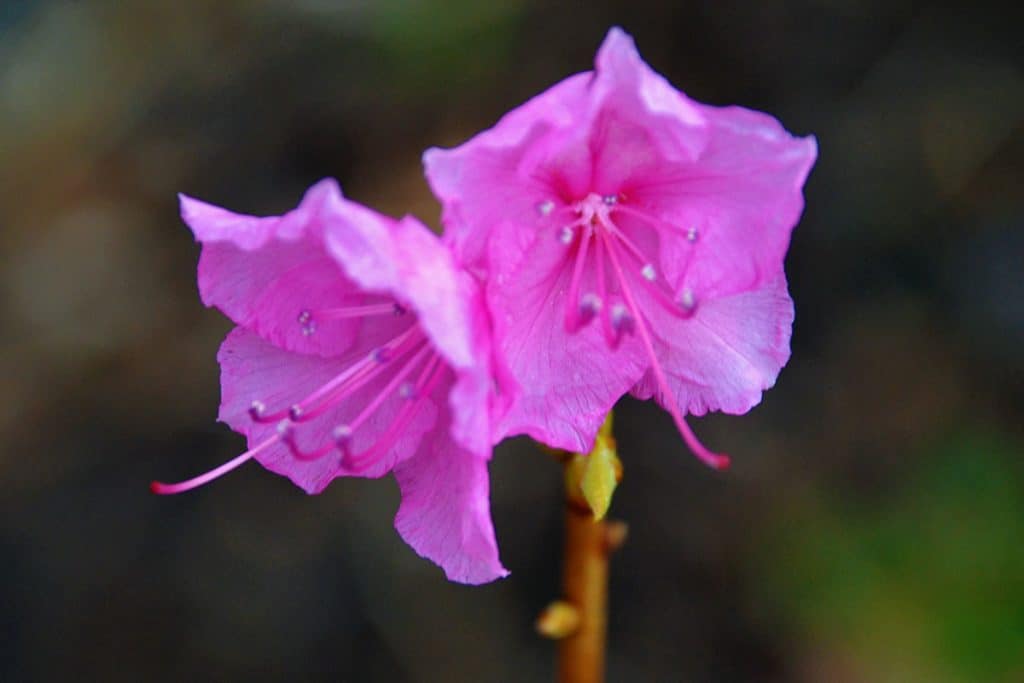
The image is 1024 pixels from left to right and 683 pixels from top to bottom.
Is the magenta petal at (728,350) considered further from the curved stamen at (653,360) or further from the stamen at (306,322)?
the stamen at (306,322)

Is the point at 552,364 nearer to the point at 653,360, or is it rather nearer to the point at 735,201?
the point at 653,360

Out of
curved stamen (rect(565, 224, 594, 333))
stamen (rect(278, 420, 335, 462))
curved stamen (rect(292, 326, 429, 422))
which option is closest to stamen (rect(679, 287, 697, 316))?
curved stamen (rect(565, 224, 594, 333))

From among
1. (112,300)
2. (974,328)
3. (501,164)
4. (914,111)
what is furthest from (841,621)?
(112,300)

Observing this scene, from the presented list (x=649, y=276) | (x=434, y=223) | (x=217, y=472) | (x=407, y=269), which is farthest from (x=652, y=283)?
(x=434, y=223)

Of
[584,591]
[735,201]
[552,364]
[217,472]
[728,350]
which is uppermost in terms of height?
[735,201]

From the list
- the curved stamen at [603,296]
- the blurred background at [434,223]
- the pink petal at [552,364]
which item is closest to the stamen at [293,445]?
the pink petal at [552,364]

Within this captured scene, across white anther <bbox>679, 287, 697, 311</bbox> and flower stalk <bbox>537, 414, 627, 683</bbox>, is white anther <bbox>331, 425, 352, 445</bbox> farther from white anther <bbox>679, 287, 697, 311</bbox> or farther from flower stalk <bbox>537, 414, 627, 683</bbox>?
white anther <bbox>679, 287, 697, 311</bbox>

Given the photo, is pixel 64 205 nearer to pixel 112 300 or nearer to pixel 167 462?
pixel 112 300
